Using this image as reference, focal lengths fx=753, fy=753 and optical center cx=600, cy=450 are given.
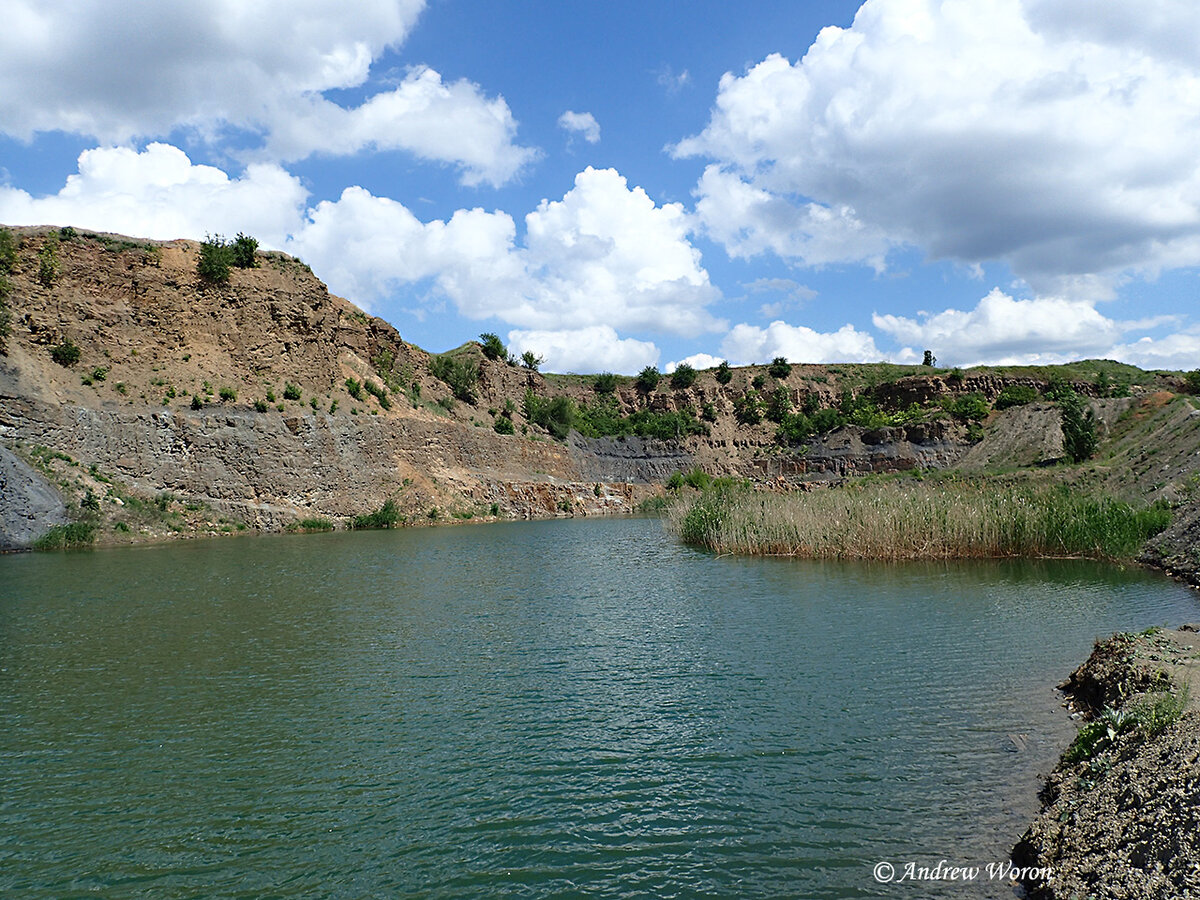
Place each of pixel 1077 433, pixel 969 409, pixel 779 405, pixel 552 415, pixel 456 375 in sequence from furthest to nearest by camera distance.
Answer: pixel 779 405 → pixel 969 409 → pixel 552 415 → pixel 456 375 → pixel 1077 433

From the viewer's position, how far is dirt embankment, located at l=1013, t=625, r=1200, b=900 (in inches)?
182

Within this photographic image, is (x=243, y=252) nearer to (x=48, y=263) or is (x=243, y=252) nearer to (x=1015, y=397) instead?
(x=48, y=263)

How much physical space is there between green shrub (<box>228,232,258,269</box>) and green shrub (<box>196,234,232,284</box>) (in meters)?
1.06

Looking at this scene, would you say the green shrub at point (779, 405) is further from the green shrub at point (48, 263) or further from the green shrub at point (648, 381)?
the green shrub at point (48, 263)

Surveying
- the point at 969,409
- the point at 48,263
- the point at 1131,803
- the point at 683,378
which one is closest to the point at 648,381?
the point at 683,378

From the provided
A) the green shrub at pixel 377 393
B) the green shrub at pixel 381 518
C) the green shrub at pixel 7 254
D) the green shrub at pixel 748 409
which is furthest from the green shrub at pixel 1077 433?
the green shrub at pixel 7 254

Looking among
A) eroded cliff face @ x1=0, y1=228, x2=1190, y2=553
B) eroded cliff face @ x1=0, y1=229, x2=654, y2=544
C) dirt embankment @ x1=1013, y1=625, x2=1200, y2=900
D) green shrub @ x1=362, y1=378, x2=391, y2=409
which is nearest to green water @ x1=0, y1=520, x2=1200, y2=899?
dirt embankment @ x1=1013, y1=625, x2=1200, y2=900

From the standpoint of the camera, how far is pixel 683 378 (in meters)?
82.2

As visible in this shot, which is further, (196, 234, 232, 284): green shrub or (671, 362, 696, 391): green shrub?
(671, 362, 696, 391): green shrub

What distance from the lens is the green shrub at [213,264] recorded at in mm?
46281

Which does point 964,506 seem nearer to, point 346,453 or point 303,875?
point 303,875

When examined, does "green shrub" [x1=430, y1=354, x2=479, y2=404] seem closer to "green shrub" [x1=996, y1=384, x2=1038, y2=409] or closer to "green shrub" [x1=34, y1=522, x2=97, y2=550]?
"green shrub" [x1=34, y1=522, x2=97, y2=550]

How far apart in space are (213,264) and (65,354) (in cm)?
1083

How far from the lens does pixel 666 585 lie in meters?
19.4
